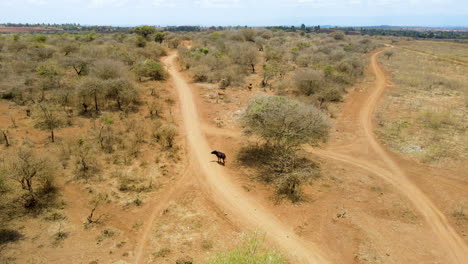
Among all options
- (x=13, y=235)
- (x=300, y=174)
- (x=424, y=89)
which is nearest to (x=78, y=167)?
(x=13, y=235)

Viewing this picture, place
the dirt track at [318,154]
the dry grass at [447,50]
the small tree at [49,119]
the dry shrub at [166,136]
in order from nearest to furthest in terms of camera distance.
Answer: the dirt track at [318,154] < the dry shrub at [166,136] < the small tree at [49,119] < the dry grass at [447,50]

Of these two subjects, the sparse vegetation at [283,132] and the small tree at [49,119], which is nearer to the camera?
the sparse vegetation at [283,132]

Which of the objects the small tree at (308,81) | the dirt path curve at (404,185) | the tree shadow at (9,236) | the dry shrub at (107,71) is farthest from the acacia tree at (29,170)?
the small tree at (308,81)

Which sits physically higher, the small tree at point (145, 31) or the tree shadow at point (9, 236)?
the small tree at point (145, 31)

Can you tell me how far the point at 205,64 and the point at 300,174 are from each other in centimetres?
2761

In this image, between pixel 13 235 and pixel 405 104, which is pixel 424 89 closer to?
pixel 405 104

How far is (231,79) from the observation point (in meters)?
32.3

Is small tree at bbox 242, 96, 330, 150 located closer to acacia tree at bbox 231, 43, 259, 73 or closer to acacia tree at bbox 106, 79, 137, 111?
acacia tree at bbox 106, 79, 137, 111

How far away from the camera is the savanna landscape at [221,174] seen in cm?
1020

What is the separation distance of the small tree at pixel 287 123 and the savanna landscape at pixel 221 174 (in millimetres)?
88

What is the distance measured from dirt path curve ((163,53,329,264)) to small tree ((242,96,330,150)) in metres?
3.79

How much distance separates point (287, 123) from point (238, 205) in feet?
19.6

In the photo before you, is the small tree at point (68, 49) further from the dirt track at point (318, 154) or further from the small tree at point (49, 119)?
the dirt track at point (318, 154)

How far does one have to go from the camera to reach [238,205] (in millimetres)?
12602
